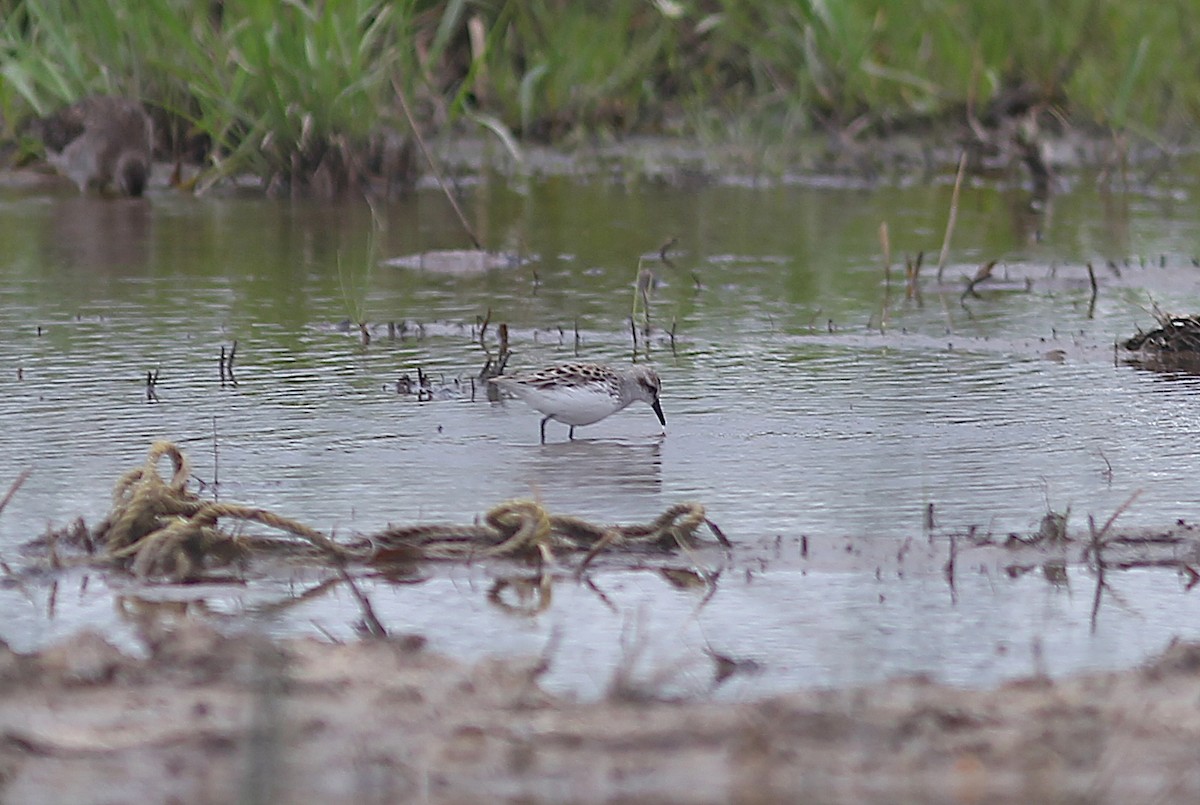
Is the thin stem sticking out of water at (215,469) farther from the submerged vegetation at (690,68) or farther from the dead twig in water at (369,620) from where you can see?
the submerged vegetation at (690,68)

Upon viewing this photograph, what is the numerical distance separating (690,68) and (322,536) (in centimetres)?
1359

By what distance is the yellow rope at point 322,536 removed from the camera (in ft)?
16.9

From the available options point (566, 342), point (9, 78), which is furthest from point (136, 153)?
point (566, 342)

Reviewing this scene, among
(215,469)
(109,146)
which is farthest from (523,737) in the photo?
(109,146)

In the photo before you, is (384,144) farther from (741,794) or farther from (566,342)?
(741,794)

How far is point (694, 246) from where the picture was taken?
1166cm

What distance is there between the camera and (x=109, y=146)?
13.8 metres

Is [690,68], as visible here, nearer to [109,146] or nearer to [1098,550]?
[109,146]

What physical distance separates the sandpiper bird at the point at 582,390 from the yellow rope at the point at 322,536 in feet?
4.63

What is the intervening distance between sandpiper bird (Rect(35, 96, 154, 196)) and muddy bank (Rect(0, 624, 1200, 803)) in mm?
9883

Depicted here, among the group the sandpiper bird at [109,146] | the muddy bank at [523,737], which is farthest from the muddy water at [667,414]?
the sandpiper bird at [109,146]

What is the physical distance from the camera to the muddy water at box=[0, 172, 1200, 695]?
15.8ft

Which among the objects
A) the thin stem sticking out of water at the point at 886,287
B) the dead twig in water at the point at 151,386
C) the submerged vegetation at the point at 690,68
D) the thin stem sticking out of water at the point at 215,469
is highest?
the submerged vegetation at the point at 690,68

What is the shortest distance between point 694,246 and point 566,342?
3.08 meters
